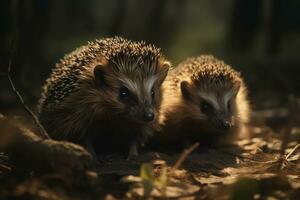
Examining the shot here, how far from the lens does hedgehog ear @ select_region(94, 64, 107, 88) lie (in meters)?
5.14

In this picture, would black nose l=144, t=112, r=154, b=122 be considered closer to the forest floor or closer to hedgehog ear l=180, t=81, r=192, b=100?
the forest floor

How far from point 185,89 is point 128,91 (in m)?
1.15

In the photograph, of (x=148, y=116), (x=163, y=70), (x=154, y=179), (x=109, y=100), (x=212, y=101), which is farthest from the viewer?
(x=212, y=101)

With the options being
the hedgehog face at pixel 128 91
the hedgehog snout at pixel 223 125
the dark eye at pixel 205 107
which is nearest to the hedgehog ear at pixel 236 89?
the dark eye at pixel 205 107

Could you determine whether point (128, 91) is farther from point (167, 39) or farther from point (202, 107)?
point (167, 39)

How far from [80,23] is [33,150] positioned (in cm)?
1491

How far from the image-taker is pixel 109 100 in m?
5.14

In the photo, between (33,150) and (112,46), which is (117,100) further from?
(33,150)

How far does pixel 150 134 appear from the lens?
541 centimetres

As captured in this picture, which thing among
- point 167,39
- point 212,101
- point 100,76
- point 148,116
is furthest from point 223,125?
point 167,39

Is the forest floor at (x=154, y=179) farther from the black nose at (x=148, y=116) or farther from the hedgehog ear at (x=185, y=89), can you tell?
the hedgehog ear at (x=185, y=89)

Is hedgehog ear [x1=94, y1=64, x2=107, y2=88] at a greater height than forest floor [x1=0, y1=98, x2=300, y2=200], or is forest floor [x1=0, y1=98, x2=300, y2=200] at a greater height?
hedgehog ear [x1=94, y1=64, x2=107, y2=88]

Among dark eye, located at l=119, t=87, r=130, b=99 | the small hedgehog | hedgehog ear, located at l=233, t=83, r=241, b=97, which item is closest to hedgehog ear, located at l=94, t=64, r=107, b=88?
dark eye, located at l=119, t=87, r=130, b=99

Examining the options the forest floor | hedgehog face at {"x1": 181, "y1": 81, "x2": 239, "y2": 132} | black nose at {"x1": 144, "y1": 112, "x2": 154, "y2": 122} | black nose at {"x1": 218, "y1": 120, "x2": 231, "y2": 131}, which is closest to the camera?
the forest floor
